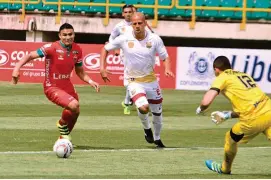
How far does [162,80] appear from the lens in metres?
29.2

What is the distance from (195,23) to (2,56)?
7388mm

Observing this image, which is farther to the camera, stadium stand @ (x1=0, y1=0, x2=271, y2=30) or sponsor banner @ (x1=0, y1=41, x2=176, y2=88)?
stadium stand @ (x1=0, y1=0, x2=271, y2=30)

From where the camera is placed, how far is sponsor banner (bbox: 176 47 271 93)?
28438 millimetres

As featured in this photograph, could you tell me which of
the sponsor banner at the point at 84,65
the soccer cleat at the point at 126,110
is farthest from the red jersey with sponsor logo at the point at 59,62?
the sponsor banner at the point at 84,65

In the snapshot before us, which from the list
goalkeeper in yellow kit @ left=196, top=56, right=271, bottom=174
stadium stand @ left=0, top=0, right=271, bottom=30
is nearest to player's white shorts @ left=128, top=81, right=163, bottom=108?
goalkeeper in yellow kit @ left=196, top=56, right=271, bottom=174

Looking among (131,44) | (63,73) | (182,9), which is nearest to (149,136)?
(131,44)

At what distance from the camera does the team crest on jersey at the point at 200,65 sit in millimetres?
28672

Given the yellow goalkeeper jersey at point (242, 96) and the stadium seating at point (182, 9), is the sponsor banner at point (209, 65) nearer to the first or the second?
the stadium seating at point (182, 9)

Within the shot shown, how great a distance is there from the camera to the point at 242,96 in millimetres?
12211

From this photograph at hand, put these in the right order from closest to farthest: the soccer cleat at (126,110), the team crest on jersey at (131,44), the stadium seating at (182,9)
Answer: the team crest on jersey at (131,44) → the soccer cleat at (126,110) → the stadium seating at (182,9)

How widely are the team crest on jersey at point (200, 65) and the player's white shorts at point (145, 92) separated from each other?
1255 centimetres

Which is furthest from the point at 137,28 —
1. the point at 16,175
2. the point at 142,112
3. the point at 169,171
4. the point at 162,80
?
the point at 162,80

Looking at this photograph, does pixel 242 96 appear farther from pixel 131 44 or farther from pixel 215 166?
pixel 131 44

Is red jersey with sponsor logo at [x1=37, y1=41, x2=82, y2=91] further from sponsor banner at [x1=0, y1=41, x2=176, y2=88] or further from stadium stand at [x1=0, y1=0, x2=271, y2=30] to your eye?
stadium stand at [x1=0, y1=0, x2=271, y2=30]
